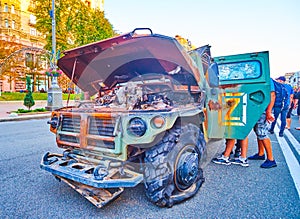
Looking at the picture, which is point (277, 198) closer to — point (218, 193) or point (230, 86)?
point (218, 193)

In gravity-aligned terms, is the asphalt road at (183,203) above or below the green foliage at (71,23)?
below

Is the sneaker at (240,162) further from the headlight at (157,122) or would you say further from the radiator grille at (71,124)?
the radiator grille at (71,124)

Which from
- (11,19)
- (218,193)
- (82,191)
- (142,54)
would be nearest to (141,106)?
(142,54)

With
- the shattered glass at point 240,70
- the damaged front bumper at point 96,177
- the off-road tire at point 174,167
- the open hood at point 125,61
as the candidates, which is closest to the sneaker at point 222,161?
the off-road tire at point 174,167

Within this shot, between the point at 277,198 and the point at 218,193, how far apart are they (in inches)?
28.9

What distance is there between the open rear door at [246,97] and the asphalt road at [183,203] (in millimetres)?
780

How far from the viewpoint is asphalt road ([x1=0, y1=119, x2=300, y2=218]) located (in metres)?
2.64

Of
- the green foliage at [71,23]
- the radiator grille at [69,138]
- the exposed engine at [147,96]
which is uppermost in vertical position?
the green foliage at [71,23]

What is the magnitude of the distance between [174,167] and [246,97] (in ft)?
6.88

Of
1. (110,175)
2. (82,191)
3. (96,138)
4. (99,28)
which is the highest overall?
(99,28)

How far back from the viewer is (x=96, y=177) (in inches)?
96.0

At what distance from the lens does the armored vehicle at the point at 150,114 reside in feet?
8.77

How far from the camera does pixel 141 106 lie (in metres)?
3.35

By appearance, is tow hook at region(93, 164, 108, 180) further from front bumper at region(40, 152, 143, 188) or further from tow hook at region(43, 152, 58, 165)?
tow hook at region(43, 152, 58, 165)
